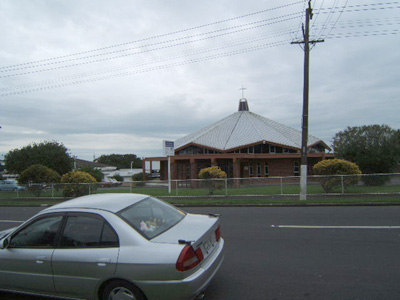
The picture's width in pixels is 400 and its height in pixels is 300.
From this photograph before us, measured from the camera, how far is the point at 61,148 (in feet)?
151

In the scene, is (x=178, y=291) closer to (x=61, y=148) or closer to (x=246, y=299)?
(x=246, y=299)

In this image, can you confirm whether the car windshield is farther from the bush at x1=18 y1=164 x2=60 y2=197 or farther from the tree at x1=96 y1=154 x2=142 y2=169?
the tree at x1=96 y1=154 x2=142 y2=169

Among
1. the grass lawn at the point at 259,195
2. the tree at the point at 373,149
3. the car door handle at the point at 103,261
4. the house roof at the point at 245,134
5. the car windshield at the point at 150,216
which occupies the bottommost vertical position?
the grass lawn at the point at 259,195

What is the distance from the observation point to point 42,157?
4459 centimetres

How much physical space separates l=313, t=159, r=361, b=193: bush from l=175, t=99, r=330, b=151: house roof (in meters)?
20.1

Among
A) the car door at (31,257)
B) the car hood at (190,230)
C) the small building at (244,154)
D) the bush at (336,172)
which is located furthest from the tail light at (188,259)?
the small building at (244,154)

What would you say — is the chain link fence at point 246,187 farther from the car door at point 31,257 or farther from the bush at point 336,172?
the car door at point 31,257

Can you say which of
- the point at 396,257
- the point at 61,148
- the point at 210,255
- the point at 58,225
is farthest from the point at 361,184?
the point at 61,148

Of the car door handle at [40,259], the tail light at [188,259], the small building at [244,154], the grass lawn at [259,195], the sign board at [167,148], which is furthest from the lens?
the small building at [244,154]

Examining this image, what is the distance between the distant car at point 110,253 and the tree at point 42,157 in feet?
143

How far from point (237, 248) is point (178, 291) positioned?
3.53m

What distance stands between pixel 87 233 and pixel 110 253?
49 centimetres

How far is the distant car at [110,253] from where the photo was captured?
3.67m

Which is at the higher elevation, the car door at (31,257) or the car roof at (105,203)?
the car roof at (105,203)
